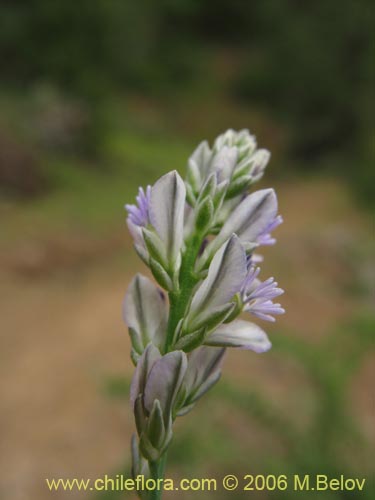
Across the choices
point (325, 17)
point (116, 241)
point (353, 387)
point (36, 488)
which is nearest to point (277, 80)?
point (325, 17)

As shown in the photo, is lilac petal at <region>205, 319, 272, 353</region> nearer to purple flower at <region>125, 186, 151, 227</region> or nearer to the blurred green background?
purple flower at <region>125, 186, 151, 227</region>

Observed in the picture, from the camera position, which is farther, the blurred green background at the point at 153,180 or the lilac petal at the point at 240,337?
the blurred green background at the point at 153,180

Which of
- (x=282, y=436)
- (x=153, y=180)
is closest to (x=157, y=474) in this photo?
(x=282, y=436)

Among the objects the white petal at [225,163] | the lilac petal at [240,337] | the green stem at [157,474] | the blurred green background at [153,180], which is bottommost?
the green stem at [157,474]

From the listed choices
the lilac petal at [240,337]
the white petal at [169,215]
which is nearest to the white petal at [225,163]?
the white petal at [169,215]

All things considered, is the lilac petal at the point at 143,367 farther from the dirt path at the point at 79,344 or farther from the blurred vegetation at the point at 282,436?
the dirt path at the point at 79,344

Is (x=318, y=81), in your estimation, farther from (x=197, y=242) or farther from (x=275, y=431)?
(x=197, y=242)

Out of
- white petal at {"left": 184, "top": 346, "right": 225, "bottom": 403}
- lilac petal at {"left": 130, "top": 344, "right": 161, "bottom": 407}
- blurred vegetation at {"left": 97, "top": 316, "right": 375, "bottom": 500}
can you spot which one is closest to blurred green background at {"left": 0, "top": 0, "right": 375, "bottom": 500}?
blurred vegetation at {"left": 97, "top": 316, "right": 375, "bottom": 500}
